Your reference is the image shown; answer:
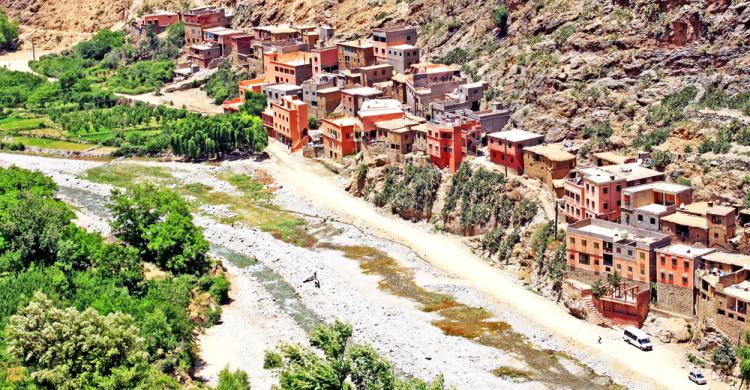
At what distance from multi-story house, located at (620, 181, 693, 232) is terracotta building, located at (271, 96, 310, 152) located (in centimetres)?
3353

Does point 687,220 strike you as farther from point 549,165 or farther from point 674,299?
point 549,165

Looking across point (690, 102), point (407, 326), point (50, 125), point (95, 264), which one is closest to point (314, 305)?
point (407, 326)

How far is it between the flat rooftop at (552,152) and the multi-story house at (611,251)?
23.1 feet

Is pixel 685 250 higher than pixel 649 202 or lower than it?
lower

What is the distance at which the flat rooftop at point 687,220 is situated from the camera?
193 feet

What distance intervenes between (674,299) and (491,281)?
11.1m

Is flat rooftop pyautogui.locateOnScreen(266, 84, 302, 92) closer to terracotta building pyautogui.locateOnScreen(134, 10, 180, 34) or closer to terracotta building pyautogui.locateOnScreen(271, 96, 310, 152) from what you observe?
terracotta building pyautogui.locateOnScreen(271, 96, 310, 152)

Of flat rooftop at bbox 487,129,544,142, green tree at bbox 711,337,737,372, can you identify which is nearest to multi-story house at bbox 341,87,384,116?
flat rooftop at bbox 487,129,544,142

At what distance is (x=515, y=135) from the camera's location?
72.9 meters

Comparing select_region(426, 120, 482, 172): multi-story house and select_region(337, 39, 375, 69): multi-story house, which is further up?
select_region(337, 39, 375, 69): multi-story house

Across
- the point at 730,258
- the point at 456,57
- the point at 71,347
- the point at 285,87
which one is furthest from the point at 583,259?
the point at 285,87

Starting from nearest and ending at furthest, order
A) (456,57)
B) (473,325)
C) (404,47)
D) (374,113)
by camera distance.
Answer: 1. (473,325)
2. (374,113)
3. (404,47)
4. (456,57)

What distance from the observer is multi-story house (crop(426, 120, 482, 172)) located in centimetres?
7494

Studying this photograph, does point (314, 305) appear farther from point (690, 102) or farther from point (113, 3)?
point (113, 3)
